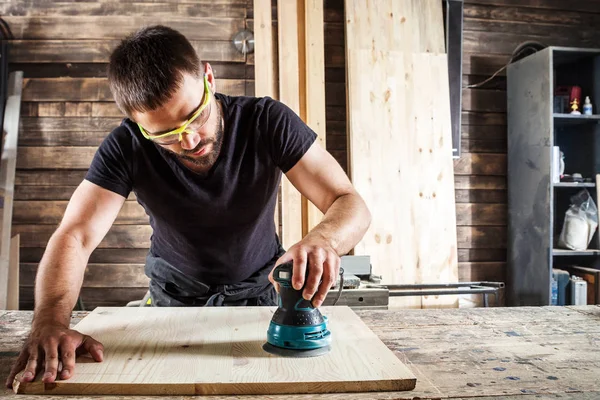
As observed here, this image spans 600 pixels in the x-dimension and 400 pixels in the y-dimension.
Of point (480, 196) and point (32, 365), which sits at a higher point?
point (480, 196)

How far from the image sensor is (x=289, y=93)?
11.2 feet

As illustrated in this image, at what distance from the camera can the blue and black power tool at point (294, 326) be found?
121cm

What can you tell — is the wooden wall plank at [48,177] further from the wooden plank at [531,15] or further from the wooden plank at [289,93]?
the wooden plank at [531,15]

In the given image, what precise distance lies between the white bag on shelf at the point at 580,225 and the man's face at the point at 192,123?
3081 millimetres

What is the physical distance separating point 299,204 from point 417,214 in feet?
2.86

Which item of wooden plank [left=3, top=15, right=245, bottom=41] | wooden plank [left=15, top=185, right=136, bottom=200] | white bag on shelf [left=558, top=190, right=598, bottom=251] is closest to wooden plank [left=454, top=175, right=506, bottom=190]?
white bag on shelf [left=558, top=190, right=598, bottom=251]

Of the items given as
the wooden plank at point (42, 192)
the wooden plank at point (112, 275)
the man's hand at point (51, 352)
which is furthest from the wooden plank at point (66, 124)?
the man's hand at point (51, 352)

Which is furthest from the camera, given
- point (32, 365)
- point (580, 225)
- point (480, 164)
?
point (480, 164)

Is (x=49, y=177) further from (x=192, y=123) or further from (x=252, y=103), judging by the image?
(x=192, y=123)

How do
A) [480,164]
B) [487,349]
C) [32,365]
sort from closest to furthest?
1. [32,365]
2. [487,349]
3. [480,164]

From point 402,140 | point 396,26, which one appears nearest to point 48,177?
point 402,140

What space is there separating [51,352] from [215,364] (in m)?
0.37

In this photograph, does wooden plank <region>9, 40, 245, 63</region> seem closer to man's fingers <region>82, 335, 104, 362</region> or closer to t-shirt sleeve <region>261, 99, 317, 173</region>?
t-shirt sleeve <region>261, 99, 317, 173</region>

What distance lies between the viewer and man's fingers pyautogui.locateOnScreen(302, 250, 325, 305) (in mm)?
1190
